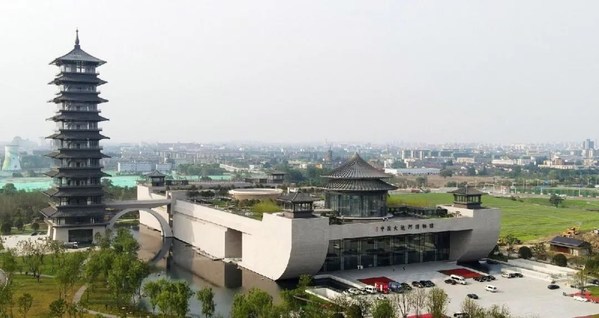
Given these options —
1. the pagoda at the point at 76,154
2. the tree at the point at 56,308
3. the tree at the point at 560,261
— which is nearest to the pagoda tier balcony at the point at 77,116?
the pagoda at the point at 76,154

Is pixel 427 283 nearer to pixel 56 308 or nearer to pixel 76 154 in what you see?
pixel 56 308

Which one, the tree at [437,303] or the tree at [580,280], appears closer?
the tree at [437,303]

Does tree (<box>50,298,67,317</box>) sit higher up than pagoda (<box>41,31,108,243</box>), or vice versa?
pagoda (<box>41,31,108,243</box>)

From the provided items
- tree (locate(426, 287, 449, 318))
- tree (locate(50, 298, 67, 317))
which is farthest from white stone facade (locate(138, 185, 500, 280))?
tree (locate(50, 298, 67, 317))

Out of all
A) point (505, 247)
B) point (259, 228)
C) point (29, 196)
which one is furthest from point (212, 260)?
point (29, 196)

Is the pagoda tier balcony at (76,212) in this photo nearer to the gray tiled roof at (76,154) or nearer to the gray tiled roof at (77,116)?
the gray tiled roof at (76,154)

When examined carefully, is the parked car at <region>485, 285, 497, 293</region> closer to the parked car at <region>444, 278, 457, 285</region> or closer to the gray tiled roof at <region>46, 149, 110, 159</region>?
the parked car at <region>444, 278, 457, 285</region>

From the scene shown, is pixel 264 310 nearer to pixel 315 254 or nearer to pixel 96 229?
pixel 315 254

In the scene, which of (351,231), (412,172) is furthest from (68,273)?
(412,172)
